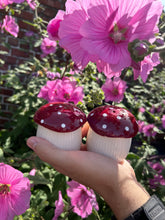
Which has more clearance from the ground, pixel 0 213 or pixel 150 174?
pixel 0 213

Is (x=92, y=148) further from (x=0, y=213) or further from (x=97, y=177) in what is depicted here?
(x=0, y=213)

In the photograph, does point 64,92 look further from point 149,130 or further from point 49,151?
point 149,130

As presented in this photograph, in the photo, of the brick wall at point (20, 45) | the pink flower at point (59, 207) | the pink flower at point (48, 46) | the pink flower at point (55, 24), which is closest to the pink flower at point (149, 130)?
the pink flower at point (48, 46)

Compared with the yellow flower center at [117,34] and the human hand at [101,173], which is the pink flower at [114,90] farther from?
the yellow flower center at [117,34]

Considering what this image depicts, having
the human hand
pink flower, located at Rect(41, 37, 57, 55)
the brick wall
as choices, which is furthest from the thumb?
the brick wall

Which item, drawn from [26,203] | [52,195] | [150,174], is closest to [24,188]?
[26,203]
